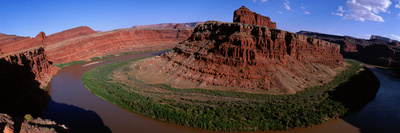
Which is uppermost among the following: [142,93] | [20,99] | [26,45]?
[26,45]

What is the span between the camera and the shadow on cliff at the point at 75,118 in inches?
886

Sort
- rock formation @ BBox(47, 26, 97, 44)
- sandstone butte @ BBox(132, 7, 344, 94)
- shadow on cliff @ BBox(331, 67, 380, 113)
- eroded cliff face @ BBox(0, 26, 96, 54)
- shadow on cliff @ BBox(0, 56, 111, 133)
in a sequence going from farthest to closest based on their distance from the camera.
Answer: rock formation @ BBox(47, 26, 97, 44) < eroded cliff face @ BBox(0, 26, 96, 54) < sandstone butte @ BBox(132, 7, 344, 94) < shadow on cliff @ BBox(331, 67, 380, 113) < shadow on cliff @ BBox(0, 56, 111, 133)

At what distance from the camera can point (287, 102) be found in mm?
28250

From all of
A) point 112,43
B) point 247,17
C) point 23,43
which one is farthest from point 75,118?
point 112,43

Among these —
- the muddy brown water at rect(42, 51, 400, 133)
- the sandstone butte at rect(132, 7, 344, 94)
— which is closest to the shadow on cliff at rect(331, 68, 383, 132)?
the muddy brown water at rect(42, 51, 400, 133)

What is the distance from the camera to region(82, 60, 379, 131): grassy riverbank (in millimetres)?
22797

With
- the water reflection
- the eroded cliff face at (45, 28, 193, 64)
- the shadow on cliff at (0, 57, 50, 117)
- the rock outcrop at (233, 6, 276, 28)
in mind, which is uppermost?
the rock outcrop at (233, 6, 276, 28)

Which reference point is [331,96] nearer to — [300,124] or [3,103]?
[300,124]

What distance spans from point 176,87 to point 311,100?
76.5ft

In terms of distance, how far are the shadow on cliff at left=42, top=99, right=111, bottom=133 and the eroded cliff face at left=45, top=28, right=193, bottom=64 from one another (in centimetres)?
4066

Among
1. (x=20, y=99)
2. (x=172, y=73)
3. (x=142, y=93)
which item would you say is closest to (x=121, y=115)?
(x=142, y=93)

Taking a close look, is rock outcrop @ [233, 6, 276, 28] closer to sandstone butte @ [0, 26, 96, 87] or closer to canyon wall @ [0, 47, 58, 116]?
canyon wall @ [0, 47, 58, 116]

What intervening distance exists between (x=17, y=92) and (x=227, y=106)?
2623 cm

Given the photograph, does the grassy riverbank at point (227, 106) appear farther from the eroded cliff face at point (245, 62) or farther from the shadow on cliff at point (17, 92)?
the shadow on cliff at point (17, 92)
